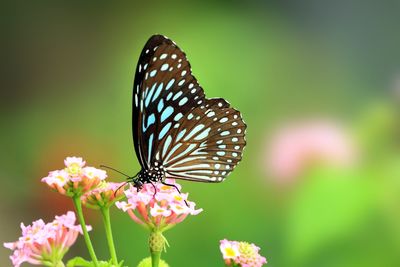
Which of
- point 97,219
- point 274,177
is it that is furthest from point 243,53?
point 97,219

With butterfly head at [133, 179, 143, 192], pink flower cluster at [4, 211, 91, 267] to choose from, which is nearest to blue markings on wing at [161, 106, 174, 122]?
butterfly head at [133, 179, 143, 192]

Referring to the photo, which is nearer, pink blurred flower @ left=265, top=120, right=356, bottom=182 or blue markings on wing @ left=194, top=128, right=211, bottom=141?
blue markings on wing @ left=194, top=128, right=211, bottom=141

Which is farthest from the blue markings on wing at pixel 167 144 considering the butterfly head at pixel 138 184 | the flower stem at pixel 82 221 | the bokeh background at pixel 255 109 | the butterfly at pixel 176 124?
A: the bokeh background at pixel 255 109

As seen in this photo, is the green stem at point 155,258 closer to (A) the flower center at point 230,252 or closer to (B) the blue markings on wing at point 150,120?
(A) the flower center at point 230,252

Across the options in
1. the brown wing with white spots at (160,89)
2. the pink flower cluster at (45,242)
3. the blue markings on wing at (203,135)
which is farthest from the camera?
the blue markings on wing at (203,135)

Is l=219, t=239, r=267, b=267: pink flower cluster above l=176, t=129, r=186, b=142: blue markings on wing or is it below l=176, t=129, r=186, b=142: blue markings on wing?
below

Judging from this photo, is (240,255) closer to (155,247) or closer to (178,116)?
(155,247)

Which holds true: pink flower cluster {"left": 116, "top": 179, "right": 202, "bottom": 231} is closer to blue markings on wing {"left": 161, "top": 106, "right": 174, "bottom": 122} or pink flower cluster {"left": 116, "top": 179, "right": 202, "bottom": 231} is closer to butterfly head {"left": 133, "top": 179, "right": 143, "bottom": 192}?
butterfly head {"left": 133, "top": 179, "right": 143, "bottom": 192}
